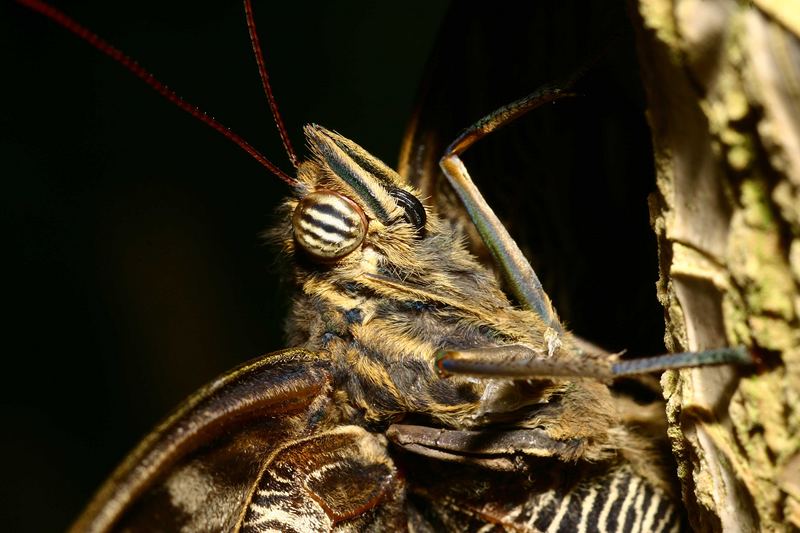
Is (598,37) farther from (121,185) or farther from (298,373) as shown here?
(121,185)

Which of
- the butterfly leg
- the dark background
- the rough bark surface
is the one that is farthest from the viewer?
the dark background

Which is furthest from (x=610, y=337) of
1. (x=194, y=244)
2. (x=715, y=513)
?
(x=194, y=244)

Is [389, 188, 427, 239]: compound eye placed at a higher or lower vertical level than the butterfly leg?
higher

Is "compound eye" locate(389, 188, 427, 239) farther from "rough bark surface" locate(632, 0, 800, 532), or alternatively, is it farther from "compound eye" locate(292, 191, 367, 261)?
"rough bark surface" locate(632, 0, 800, 532)

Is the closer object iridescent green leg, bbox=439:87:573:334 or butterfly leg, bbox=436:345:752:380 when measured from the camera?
butterfly leg, bbox=436:345:752:380

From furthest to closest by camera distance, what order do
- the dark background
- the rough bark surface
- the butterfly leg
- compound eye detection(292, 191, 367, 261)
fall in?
the dark background, compound eye detection(292, 191, 367, 261), the butterfly leg, the rough bark surface

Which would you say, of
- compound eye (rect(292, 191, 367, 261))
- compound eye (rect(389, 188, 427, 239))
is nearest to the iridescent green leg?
compound eye (rect(389, 188, 427, 239))

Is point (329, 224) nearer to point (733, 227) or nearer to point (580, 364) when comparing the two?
point (580, 364)
